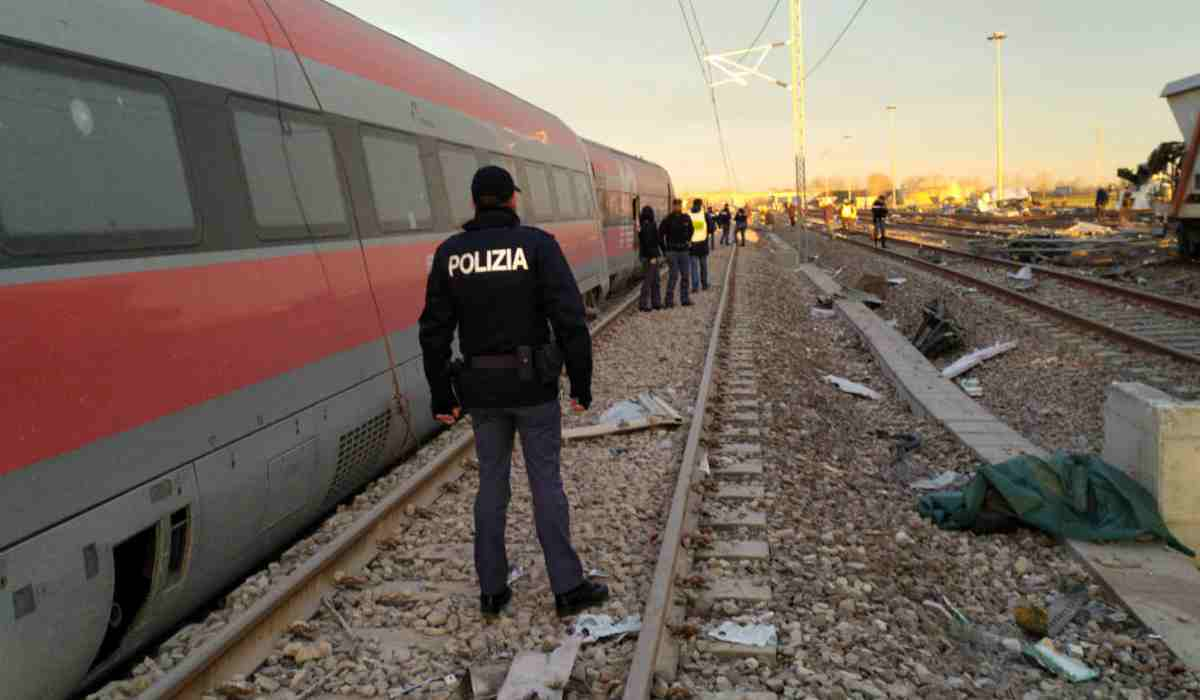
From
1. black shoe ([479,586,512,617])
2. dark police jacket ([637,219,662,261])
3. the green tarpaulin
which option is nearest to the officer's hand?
black shoe ([479,586,512,617])

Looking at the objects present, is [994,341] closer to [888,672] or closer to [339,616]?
[888,672]

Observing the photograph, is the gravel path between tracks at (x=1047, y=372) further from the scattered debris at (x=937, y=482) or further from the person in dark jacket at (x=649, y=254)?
the person in dark jacket at (x=649, y=254)

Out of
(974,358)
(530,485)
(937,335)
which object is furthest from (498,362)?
(937,335)

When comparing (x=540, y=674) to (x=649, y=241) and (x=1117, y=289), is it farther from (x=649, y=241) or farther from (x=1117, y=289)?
(x=1117, y=289)

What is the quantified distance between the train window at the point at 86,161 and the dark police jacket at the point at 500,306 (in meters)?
1.33

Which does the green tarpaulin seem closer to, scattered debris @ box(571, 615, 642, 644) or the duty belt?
scattered debris @ box(571, 615, 642, 644)

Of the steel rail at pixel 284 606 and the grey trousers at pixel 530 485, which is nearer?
the steel rail at pixel 284 606

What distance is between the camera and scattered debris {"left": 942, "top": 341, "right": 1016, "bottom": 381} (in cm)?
1112

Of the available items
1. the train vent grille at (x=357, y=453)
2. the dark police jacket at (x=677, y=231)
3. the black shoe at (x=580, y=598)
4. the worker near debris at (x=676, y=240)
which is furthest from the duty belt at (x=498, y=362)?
the dark police jacket at (x=677, y=231)

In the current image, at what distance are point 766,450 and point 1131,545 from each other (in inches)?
111

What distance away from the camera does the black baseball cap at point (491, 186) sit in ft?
12.9

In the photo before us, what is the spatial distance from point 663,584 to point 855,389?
20.8ft

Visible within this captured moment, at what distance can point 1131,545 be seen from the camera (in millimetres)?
4715

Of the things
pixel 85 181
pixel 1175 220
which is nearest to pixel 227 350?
pixel 85 181
